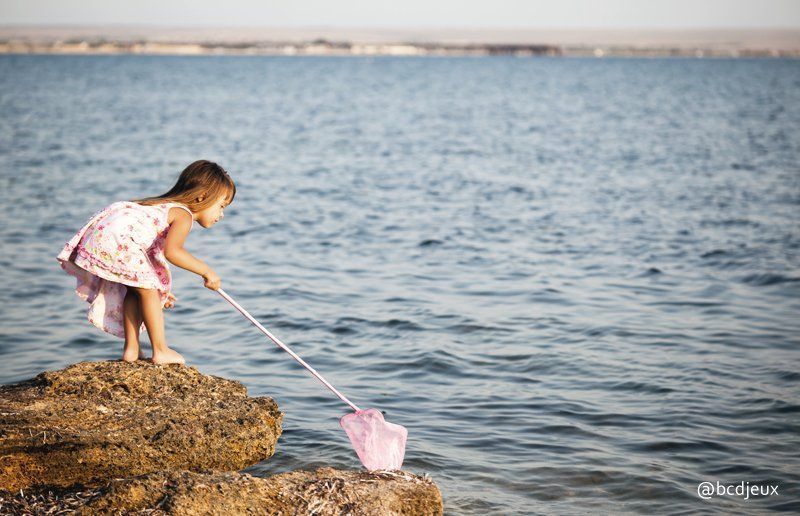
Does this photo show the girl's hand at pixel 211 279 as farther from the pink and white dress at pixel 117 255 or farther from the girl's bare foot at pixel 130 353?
the girl's bare foot at pixel 130 353

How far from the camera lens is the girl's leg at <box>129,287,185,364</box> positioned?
17.3ft

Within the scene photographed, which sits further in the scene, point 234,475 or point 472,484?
point 472,484

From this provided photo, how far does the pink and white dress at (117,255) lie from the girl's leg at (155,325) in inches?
3.0

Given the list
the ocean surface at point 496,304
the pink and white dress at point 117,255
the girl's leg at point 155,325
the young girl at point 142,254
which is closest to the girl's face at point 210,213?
the young girl at point 142,254

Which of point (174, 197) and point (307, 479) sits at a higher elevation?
point (174, 197)

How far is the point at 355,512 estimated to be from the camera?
4.08m

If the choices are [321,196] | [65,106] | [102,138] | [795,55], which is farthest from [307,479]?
[795,55]

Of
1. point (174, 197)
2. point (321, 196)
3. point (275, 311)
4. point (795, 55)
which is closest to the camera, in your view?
point (174, 197)

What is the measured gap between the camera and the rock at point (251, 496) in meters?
3.86

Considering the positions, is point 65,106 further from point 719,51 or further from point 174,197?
point 719,51

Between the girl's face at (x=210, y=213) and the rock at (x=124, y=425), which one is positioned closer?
the rock at (x=124, y=425)

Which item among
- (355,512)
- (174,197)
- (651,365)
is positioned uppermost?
(174,197)

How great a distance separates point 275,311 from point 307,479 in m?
5.66

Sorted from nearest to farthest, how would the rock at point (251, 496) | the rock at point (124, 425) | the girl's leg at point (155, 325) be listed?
the rock at point (251, 496) → the rock at point (124, 425) → the girl's leg at point (155, 325)
